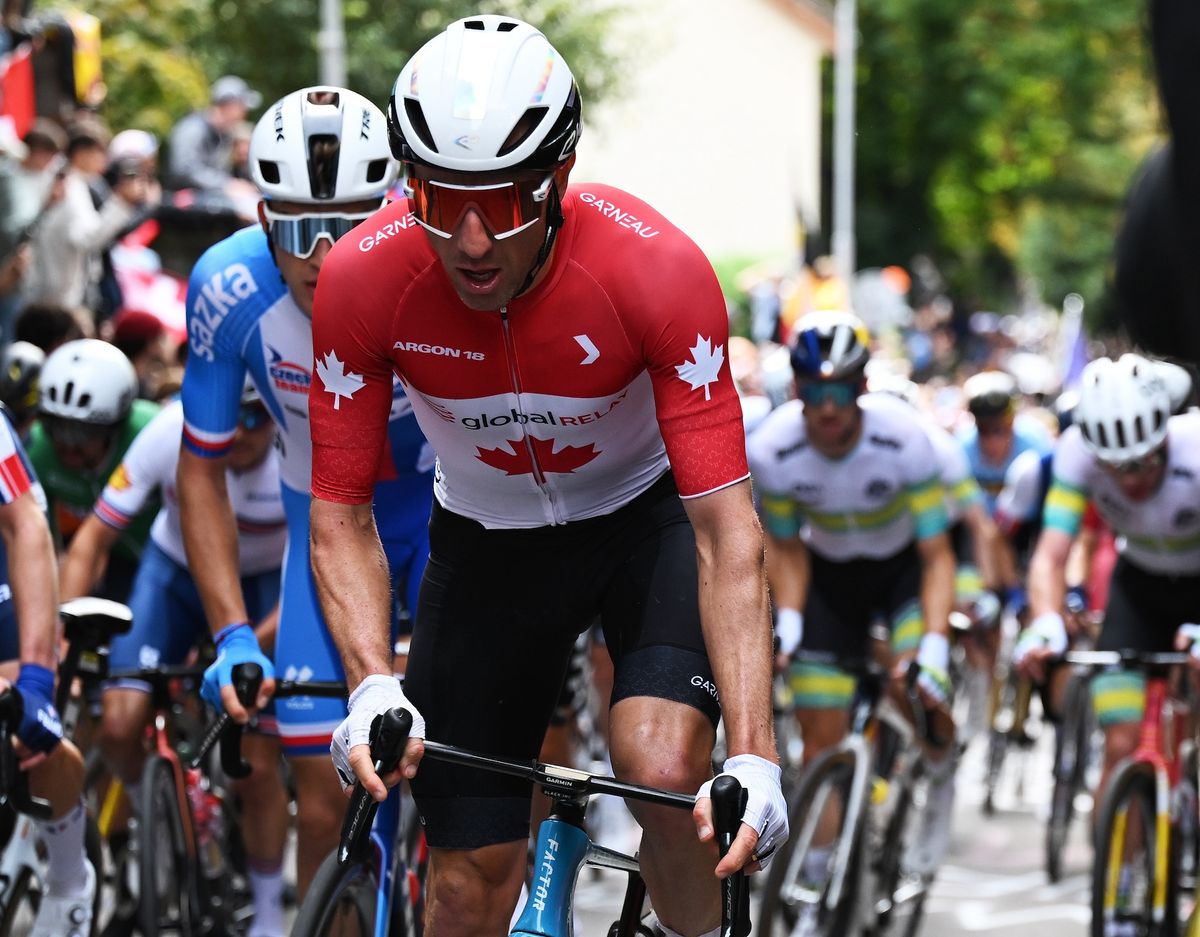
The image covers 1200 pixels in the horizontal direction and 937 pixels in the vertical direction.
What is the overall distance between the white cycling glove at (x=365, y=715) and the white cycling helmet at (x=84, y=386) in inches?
138

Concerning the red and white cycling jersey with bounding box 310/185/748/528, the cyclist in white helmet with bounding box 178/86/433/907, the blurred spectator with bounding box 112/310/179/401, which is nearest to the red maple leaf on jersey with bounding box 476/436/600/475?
the red and white cycling jersey with bounding box 310/185/748/528

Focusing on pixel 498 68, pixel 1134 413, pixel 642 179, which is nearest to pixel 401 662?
pixel 498 68

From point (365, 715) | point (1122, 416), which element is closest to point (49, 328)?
point (1122, 416)

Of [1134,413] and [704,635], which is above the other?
[1134,413]

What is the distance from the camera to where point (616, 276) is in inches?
153

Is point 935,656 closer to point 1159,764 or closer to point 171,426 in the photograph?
point 1159,764

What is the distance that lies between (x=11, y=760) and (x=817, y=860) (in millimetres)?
2957

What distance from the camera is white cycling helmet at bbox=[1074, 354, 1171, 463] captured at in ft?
23.7

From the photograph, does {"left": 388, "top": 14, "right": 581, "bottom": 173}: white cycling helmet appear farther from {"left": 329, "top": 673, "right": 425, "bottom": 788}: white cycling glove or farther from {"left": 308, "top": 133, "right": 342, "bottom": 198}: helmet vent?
{"left": 308, "top": 133, "right": 342, "bottom": 198}: helmet vent

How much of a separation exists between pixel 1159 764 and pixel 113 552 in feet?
13.3

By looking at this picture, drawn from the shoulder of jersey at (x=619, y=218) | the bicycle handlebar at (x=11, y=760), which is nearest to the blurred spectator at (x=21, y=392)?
the bicycle handlebar at (x=11, y=760)

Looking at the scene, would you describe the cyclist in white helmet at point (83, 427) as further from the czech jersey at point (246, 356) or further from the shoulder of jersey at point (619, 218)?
the shoulder of jersey at point (619, 218)

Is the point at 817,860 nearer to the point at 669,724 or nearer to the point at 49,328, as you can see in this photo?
the point at 669,724

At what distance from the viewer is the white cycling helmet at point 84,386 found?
6984 mm
